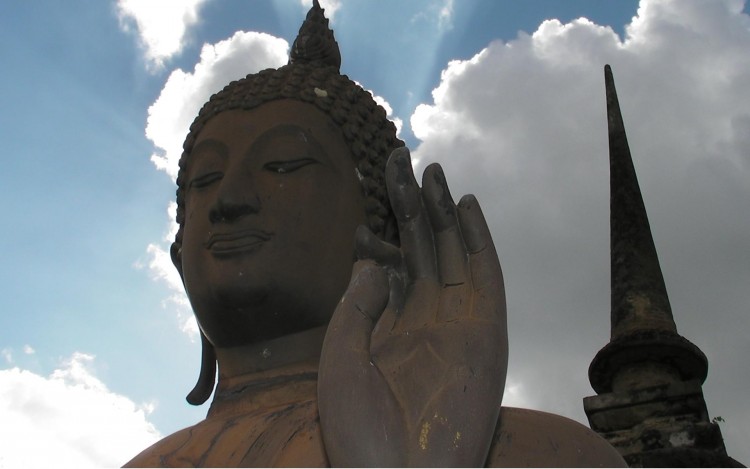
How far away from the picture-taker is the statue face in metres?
4.24

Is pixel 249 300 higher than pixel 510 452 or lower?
higher

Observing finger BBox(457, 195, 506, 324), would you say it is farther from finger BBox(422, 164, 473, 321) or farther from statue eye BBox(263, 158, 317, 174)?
statue eye BBox(263, 158, 317, 174)

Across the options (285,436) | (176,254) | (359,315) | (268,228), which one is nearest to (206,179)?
(268,228)

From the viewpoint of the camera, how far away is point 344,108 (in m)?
4.84

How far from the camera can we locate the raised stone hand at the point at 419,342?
3086 mm

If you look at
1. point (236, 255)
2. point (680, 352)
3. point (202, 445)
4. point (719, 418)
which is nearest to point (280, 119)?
point (236, 255)

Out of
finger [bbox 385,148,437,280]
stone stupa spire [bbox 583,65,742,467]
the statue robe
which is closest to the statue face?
the statue robe

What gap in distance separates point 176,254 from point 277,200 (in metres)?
1.03

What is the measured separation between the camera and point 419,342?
349 cm

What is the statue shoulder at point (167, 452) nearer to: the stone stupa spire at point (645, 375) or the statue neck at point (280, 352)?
the statue neck at point (280, 352)

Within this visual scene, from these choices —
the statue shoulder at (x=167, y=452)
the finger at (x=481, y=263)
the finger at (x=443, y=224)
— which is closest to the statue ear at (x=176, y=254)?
the statue shoulder at (x=167, y=452)

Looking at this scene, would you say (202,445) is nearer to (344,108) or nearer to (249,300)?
(249,300)

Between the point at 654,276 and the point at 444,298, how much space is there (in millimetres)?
3224

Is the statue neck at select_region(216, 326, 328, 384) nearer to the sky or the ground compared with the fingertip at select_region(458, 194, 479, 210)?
nearer to the ground
